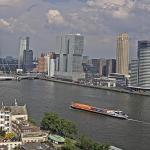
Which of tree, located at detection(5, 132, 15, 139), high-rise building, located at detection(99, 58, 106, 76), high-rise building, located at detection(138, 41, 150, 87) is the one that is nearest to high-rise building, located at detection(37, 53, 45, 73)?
high-rise building, located at detection(99, 58, 106, 76)

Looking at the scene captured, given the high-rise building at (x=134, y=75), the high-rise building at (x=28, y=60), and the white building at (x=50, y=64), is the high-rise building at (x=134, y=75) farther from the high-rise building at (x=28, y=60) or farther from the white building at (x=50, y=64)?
the high-rise building at (x=28, y=60)

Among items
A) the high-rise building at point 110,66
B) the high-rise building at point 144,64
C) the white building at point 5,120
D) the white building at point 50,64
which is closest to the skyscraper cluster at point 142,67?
the high-rise building at point 144,64

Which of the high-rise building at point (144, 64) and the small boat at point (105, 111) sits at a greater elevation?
the high-rise building at point (144, 64)

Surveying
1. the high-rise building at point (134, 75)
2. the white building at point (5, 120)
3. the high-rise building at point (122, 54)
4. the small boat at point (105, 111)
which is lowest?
the small boat at point (105, 111)

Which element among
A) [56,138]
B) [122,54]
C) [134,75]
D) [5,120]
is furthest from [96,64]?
[56,138]

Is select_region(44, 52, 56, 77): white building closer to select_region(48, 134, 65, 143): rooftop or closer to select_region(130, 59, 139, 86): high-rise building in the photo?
select_region(130, 59, 139, 86): high-rise building

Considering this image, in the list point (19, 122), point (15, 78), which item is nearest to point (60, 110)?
point (19, 122)

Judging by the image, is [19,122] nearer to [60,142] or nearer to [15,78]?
[60,142]
